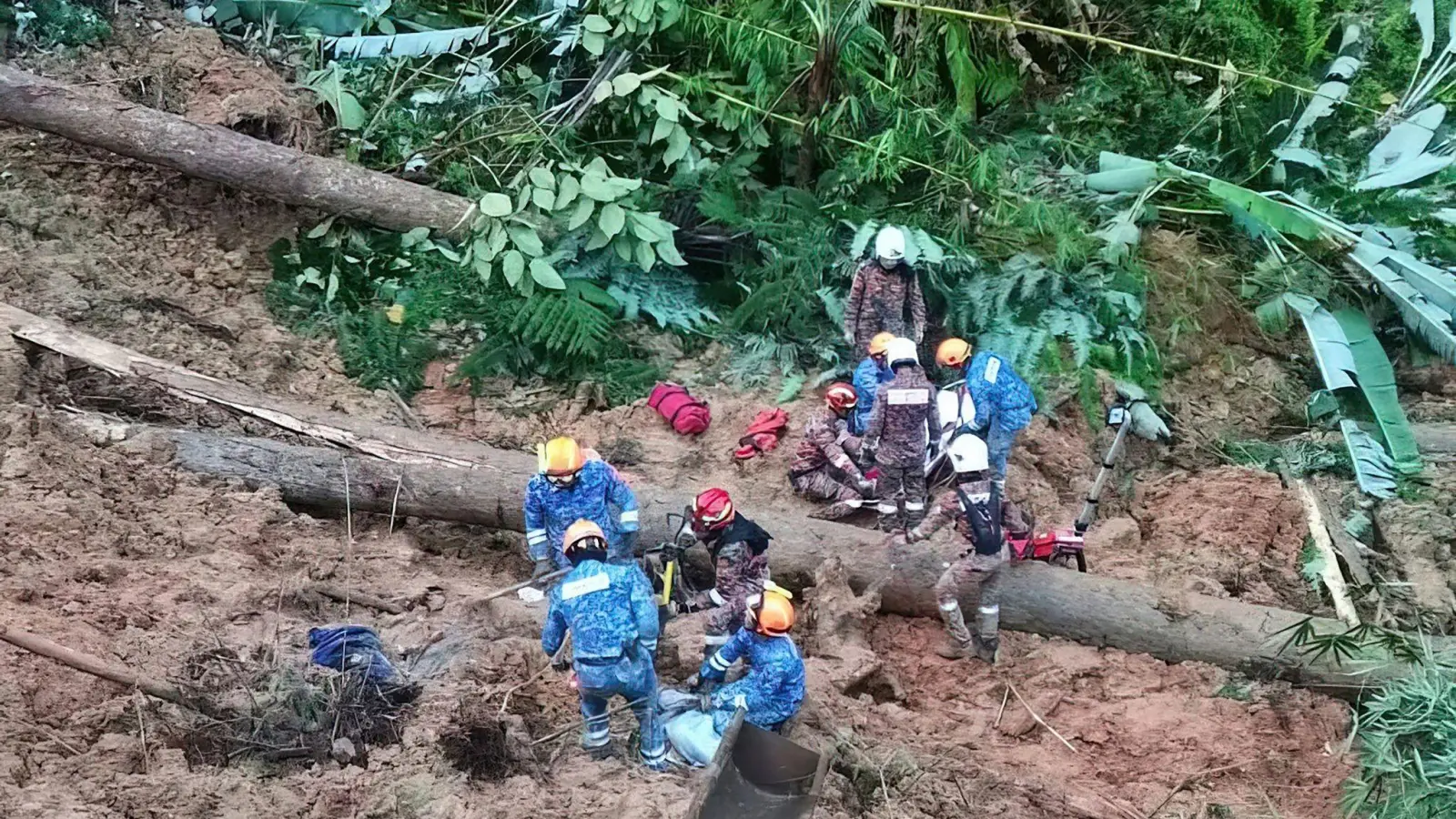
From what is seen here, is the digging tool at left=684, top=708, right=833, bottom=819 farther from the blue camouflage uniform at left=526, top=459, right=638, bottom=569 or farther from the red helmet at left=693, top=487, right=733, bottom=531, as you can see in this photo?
the blue camouflage uniform at left=526, top=459, right=638, bottom=569

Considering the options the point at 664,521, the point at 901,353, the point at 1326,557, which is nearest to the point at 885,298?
the point at 901,353

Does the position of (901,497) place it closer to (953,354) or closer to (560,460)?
(953,354)

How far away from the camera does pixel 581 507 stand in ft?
19.6

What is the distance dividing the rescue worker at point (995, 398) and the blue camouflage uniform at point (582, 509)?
214cm

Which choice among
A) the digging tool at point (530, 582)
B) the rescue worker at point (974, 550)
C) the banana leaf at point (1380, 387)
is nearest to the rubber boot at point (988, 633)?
the rescue worker at point (974, 550)

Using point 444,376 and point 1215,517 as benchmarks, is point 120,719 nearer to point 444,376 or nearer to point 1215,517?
point 444,376

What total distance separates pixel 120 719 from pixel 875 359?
446 cm

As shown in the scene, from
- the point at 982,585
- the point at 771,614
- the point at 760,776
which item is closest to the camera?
the point at 760,776

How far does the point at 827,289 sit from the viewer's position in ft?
28.1

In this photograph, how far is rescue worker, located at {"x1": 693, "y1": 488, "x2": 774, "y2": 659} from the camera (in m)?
5.66

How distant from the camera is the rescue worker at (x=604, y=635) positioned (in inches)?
189

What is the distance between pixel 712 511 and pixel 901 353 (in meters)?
1.70

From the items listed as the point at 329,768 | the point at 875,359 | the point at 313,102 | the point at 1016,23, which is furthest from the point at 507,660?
the point at 1016,23

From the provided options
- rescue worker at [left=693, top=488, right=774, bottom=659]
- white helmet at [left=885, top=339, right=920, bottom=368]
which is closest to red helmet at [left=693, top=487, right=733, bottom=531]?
rescue worker at [left=693, top=488, right=774, bottom=659]
